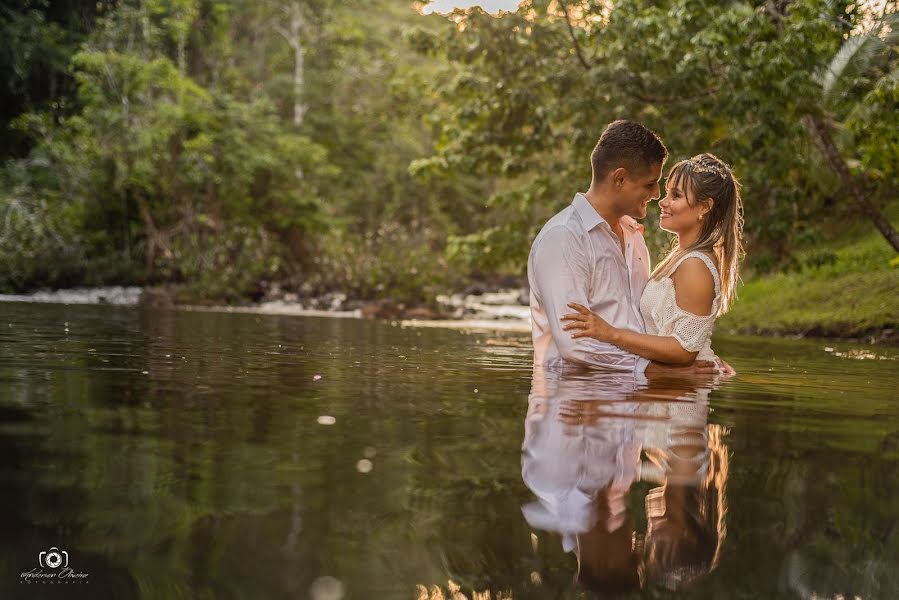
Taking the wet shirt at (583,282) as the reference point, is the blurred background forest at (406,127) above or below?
above

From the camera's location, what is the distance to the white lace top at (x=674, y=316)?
223 inches

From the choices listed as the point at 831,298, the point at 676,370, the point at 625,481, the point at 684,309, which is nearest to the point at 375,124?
the point at 831,298

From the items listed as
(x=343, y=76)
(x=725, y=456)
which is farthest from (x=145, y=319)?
(x=343, y=76)

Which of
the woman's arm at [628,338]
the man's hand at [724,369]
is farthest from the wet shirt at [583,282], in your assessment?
the man's hand at [724,369]

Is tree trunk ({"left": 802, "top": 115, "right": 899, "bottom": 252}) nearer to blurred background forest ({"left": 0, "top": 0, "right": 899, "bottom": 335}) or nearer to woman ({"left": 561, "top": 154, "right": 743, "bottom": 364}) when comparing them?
blurred background forest ({"left": 0, "top": 0, "right": 899, "bottom": 335})

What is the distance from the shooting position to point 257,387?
17.4 feet

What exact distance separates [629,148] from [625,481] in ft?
9.21

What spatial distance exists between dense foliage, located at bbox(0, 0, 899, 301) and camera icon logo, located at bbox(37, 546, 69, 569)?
435 inches

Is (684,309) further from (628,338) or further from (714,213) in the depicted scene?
(714,213)

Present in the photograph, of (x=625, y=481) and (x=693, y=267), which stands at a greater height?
(x=693, y=267)

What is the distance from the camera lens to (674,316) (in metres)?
5.68

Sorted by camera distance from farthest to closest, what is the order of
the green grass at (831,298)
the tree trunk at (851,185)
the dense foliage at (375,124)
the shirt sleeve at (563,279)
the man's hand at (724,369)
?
the green grass at (831,298) < the tree trunk at (851,185) < the dense foliage at (375,124) < the man's hand at (724,369) < the shirt sleeve at (563,279)

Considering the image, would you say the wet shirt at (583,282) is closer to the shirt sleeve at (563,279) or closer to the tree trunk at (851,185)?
the shirt sleeve at (563,279)

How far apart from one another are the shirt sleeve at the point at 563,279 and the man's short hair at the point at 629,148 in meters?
0.45
